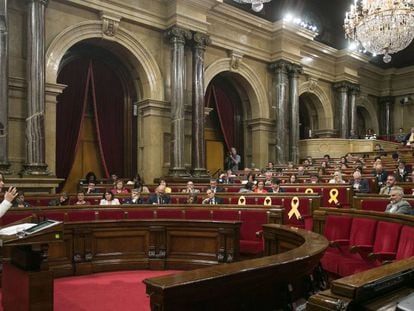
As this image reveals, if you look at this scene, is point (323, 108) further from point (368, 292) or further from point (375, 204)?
point (368, 292)

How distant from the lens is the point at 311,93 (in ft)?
57.4

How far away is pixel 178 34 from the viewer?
1177 cm

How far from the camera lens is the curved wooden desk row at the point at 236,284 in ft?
5.23

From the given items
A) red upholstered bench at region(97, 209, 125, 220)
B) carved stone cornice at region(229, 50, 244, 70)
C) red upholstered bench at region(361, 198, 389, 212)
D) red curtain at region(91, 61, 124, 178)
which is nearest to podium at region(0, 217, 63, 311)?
red upholstered bench at region(97, 209, 125, 220)

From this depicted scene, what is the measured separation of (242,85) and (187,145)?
4030 mm

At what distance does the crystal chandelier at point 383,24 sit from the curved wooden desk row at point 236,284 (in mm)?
9244

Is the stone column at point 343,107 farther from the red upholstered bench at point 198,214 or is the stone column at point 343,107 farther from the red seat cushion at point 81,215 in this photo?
the red seat cushion at point 81,215

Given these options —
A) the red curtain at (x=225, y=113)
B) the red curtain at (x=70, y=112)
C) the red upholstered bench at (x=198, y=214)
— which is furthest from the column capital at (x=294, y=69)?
the red upholstered bench at (x=198, y=214)

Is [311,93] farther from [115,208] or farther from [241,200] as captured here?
[115,208]

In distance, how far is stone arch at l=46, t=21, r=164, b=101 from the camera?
10094mm

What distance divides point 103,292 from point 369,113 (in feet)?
65.3

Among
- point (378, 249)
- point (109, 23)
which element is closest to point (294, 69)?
point (109, 23)

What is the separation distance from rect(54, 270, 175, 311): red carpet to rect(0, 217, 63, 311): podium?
22.6 inches

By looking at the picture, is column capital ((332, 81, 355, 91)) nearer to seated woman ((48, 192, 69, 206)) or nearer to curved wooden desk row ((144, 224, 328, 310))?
seated woman ((48, 192, 69, 206))
